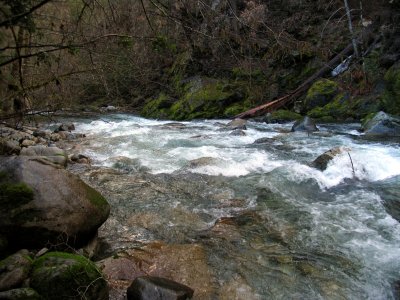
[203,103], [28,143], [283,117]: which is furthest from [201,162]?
[203,103]

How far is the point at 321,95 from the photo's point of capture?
44.5 ft

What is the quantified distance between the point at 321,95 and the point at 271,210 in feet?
30.0

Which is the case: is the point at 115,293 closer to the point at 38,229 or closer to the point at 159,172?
the point at 38,229

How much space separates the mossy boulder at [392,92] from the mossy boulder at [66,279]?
1046 centimetres

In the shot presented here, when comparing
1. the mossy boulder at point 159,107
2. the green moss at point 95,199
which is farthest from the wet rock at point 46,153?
the mossy boulder at point 159,107

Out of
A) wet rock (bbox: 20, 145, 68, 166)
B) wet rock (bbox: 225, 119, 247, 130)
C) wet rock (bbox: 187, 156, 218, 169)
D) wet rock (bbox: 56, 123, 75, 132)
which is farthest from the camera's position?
wet rock (bbox: 56, 123, 75, 132)

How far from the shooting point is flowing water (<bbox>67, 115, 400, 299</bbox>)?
3.90 m

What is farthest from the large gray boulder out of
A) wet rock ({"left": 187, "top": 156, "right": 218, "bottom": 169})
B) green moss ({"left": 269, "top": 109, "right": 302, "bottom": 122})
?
green moss ({"left": 269, "top": 109, "right": 302, "bottom": 122})

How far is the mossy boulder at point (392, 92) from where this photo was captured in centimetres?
1130

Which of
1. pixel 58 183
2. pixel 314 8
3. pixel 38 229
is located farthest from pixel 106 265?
pixel 314 8

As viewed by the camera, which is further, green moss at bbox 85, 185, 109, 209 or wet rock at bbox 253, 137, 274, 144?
wet rock at bbox 253, 137, 274, 144

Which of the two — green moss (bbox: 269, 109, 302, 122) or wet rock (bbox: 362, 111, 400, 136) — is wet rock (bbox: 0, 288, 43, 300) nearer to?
wet rock (bbox: 362, 111, 400, 136)

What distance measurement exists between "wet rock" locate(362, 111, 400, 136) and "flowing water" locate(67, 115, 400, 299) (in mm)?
512

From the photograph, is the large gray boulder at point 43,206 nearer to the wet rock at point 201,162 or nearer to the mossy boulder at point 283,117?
the wet rock at point 201,162
